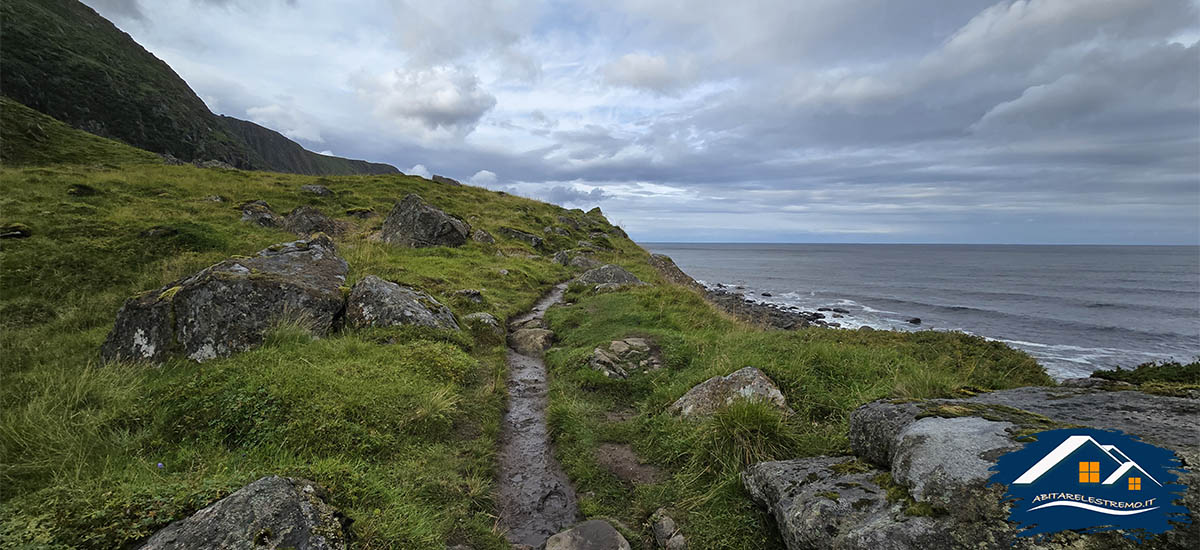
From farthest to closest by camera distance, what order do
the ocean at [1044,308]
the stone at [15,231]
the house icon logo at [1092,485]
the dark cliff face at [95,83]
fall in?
1. the dark cliff face at [95,83]
2. the ocean at [1044,308]
3. the stone at [15,231]
4. the house icon logo at [1092,485]

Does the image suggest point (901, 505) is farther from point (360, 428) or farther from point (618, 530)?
point (360, 428)

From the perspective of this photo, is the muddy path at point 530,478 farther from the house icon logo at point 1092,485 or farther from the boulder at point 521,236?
the boulder at point 521,236

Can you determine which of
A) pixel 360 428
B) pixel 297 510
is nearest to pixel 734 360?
pixel 360 428

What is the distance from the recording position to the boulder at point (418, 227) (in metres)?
24.9

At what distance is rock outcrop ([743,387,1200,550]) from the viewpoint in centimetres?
312

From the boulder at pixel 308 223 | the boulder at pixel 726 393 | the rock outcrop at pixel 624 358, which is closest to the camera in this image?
the boulder at pixel 726 393

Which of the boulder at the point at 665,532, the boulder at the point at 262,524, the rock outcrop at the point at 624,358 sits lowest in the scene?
the boulder at the point at 665,532

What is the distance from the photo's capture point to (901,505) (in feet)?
12.0

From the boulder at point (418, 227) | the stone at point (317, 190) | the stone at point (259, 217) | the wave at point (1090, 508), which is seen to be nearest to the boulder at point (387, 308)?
the wave at point (1090, 508)

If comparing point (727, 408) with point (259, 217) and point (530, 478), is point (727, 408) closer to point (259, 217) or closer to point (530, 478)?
point (530, 478)

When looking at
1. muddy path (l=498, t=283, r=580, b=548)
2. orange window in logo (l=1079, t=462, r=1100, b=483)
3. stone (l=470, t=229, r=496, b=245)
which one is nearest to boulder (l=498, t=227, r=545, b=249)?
stone (l=470, t=229, r=496, b=245)

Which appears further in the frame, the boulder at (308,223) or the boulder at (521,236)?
the boulder at (521,236)

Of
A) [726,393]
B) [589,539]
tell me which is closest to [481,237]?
[726,393]

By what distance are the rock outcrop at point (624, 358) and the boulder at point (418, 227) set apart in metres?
17.4
